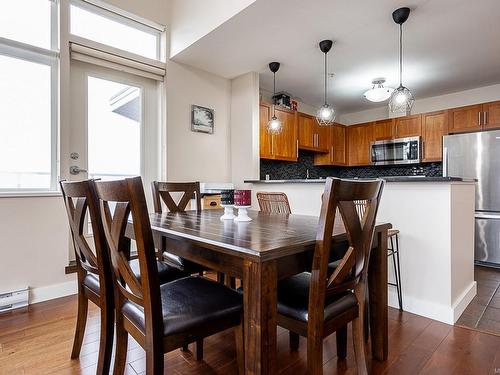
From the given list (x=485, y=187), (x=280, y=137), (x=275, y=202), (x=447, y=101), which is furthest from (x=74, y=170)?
(x=447, y=101)

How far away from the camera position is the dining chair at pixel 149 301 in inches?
39.4

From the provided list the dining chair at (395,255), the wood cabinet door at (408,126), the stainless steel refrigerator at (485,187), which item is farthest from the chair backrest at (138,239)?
the wood cabinet door at (408,126)

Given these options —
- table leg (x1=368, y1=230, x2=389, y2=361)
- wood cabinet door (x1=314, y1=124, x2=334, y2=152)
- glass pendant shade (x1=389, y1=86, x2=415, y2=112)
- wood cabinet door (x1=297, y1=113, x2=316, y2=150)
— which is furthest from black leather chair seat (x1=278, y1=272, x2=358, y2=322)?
wood cabinet door (x1=314, y1=124, x2=334, y2=152)

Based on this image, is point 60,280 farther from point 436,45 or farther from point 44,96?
point 436,45

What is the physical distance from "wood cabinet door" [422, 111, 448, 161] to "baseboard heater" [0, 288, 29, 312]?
17.0ft

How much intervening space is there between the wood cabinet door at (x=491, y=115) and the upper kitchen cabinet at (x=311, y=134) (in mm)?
2180

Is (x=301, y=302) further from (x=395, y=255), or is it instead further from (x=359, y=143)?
(x=359, y=143)

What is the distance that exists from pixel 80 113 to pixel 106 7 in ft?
3.65

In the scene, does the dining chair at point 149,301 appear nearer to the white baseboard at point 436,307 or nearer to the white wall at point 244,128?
the white baseboard at point 436,307

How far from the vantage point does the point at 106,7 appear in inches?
115

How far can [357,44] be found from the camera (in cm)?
299

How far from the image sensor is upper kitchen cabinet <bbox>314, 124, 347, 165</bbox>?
521 centimetres

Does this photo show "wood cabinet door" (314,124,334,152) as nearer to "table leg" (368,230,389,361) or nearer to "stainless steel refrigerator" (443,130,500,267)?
"stainless steel refrigerator" (443,130,500,267)

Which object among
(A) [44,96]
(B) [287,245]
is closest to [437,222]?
(B) [287,245]
